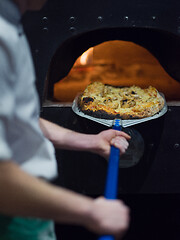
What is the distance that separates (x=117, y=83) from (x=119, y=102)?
0.68 metres

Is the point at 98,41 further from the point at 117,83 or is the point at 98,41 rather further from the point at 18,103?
the point at 18,103

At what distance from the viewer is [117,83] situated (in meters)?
2.14

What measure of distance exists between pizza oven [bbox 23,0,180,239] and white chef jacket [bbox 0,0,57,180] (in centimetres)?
77

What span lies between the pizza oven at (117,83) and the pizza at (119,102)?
102 mm

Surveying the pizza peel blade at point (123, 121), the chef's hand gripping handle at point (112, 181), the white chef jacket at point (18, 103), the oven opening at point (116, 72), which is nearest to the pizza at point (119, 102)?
the pizza peel blade at point (123, 121)

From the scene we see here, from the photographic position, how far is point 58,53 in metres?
1.67

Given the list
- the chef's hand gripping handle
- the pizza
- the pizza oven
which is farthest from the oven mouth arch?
the chef's hand gripping handle

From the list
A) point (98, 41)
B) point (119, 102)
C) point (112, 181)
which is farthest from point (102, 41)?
point (112, 181)

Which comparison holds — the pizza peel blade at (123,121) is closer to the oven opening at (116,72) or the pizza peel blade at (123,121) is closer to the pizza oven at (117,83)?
the pizza oven at (117,83)

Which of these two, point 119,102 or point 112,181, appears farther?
point 119,102

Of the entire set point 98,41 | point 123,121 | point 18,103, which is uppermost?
point 98,41

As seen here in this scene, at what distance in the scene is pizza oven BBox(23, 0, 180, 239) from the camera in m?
1.37

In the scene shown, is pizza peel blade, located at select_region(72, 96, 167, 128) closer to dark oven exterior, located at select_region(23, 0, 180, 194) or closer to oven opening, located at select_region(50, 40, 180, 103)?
dark oven exterior, located at select_region(23, 0, 180, 194)

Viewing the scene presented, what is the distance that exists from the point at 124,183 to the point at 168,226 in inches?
18.1
